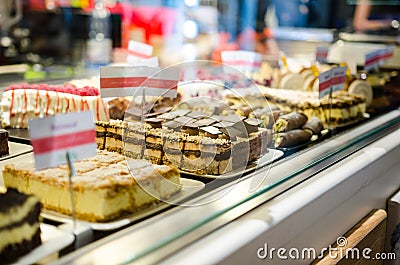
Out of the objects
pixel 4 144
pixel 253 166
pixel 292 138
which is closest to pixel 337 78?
pixel 292 138

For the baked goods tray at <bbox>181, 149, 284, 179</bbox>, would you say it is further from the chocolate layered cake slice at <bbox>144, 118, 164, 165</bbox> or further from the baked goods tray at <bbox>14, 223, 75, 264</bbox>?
the baked goods tray at <bbox>14, 223, 75, 264</bbox>

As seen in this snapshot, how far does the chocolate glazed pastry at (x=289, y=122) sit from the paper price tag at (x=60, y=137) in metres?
0.87

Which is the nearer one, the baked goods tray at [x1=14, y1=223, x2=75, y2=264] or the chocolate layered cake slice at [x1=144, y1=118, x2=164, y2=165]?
the baked goods tray at [x1=14, y1=223, x2=75, y2=264]

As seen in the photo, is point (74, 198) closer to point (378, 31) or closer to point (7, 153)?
point (7, 153)

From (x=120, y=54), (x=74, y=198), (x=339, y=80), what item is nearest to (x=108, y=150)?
(x=74, y=198)

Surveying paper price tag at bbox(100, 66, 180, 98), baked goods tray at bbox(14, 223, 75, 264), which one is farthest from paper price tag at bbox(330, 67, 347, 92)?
baked goods tray at bbox(14, 223, 75, 264)

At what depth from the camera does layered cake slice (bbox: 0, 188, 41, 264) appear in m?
0.98

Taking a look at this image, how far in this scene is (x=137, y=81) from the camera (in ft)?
5.33

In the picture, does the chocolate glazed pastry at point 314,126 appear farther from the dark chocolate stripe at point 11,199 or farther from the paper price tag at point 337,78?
the dark chocolate stripe at point 11,199

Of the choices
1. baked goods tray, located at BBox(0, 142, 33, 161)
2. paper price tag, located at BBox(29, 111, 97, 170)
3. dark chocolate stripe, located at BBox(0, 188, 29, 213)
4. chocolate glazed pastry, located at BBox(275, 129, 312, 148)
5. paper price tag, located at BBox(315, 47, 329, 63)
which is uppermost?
paper price tag, located at BBox(315, 47, 329, 63)

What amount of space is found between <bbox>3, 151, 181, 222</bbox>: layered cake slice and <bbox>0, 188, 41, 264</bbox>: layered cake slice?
61 millimetres

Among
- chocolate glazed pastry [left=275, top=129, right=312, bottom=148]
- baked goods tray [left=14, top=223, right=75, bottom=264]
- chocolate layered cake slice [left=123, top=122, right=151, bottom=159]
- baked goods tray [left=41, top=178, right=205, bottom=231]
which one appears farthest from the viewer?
chocolate glazed pastry [left=275, top=129, right=312, bottom=148]

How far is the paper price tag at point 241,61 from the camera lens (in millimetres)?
2723

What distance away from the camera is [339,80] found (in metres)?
2.16
